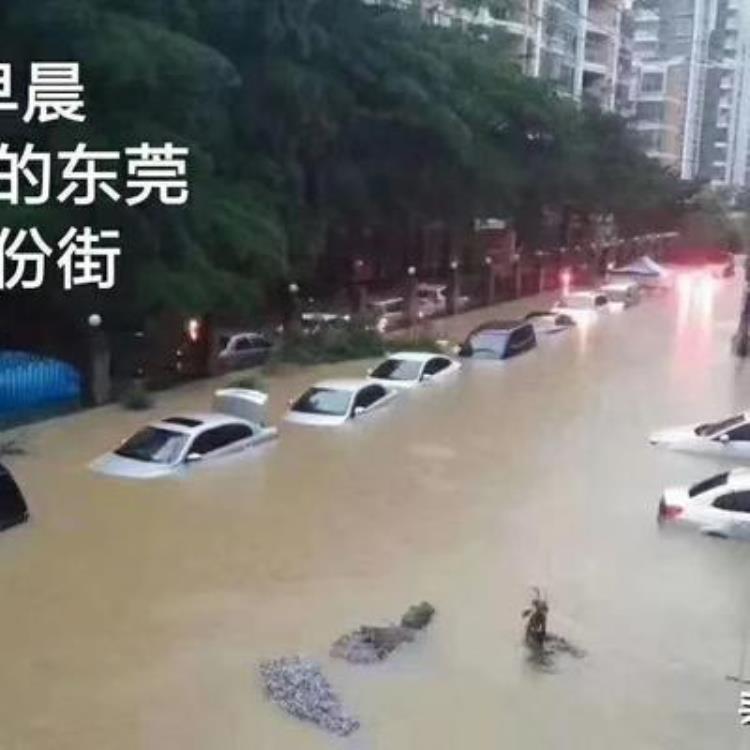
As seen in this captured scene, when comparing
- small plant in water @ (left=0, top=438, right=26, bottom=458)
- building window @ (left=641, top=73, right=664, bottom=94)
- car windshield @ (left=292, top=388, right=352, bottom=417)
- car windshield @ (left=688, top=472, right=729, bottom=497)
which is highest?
building window @ (left=641, top=73, right=664, bottom=94)

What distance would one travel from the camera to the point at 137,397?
2272 cm

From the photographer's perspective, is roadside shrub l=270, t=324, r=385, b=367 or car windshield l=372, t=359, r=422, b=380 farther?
roadside shrub l=270, t=324, r=385, b=367

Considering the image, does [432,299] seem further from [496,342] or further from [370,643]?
[370,643]

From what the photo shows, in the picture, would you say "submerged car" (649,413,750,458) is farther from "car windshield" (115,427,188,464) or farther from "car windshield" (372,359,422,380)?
"car windshield" (115,427,188,464)

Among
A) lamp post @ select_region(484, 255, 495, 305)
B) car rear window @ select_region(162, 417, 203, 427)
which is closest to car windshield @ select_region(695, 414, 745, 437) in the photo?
car rear window @ select_region(162, 417, 203, 427)

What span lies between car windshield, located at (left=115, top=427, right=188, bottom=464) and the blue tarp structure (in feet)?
11.4

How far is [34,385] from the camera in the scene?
21.5 metres

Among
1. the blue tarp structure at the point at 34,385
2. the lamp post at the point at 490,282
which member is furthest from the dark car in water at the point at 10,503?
the lamp post at the point at 490,282

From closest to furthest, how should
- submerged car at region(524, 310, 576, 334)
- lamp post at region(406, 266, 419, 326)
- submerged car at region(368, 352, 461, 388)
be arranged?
Answer: submerged car at region(368, 352, 461, 388) < submerged car at region(524, 310, 576, 334) < lamp post at region(406, 266, 419, 326)

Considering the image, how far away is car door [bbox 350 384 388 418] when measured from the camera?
885 inches

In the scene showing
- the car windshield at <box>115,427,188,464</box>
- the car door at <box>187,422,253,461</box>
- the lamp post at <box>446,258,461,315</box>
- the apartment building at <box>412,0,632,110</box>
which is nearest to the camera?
the car windshield at <box>115,427,188,464</box>

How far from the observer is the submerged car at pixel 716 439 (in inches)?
820

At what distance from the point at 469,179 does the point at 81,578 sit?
91.3 ft

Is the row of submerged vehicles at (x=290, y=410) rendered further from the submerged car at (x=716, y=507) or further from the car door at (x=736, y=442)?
the submerged car at (x=716, y=507)
